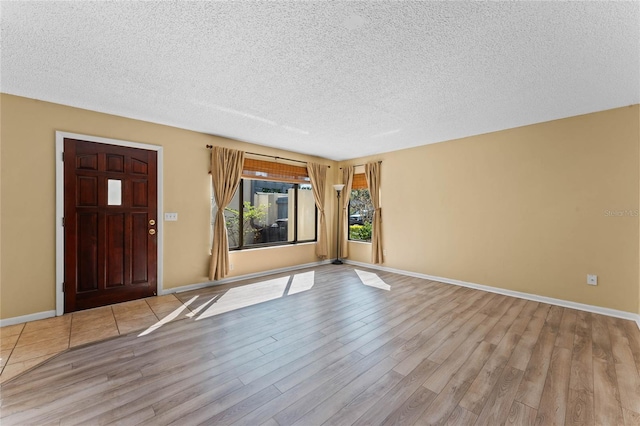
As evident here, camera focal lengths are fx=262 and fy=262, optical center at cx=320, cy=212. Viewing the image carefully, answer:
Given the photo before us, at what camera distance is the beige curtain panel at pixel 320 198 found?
6.11 meters

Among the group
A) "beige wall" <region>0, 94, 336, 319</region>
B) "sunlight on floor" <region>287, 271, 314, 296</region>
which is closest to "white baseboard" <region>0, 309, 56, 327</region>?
"beige wall" <region>0, 94, 336, 319</region>

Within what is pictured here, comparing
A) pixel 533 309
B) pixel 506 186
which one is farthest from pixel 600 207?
pixel 533 309

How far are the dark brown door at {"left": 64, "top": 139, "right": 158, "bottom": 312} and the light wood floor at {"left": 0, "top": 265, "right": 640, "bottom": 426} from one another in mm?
1247

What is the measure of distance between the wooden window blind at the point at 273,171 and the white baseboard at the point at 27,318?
318 centimetres

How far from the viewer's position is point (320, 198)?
20.4ft

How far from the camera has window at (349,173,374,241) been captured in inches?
245

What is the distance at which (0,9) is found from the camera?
1.75 metres

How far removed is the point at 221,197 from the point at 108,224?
5.21 feet

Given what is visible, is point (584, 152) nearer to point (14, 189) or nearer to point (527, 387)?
point (527, 387)

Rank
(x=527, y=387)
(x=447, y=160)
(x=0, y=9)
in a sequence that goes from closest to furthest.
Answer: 1. (x=0, y=9)
2. (x=527, y=387)
3. (x=447, y=160)

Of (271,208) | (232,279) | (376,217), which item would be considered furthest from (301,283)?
(376,217)

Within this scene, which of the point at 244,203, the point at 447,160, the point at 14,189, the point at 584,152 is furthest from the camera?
the point at 244,203

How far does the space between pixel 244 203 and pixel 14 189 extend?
293 cm

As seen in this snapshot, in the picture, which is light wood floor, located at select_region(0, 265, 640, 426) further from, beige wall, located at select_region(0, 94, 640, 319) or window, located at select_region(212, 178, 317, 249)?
window, located at select_region(212, 178, 317, 249)
